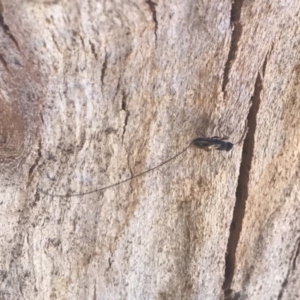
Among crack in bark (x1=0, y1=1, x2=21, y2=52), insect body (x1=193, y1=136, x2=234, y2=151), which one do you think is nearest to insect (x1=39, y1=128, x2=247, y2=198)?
insect body (x1=193, y1=136, x2=234, y2=151)

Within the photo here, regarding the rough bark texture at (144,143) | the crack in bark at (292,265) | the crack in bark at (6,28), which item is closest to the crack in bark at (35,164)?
the rough bark texture at (144,143)

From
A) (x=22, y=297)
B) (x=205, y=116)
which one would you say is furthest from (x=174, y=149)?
(x=22, y=297)

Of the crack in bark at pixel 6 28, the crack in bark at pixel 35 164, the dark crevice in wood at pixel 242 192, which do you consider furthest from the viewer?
the dark crevice in wood at pixel 242 192

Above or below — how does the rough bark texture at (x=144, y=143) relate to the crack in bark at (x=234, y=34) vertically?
below

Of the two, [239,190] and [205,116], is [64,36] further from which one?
[239,190]

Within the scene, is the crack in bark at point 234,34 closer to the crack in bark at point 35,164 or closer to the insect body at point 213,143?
the insect body at point 213,143

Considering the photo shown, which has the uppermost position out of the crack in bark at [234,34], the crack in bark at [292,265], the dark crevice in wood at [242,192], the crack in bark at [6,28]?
the crack in bark at [234,34]

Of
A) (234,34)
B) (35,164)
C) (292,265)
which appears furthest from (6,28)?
(292,265)

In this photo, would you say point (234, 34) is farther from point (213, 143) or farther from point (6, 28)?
point (6, 28)
